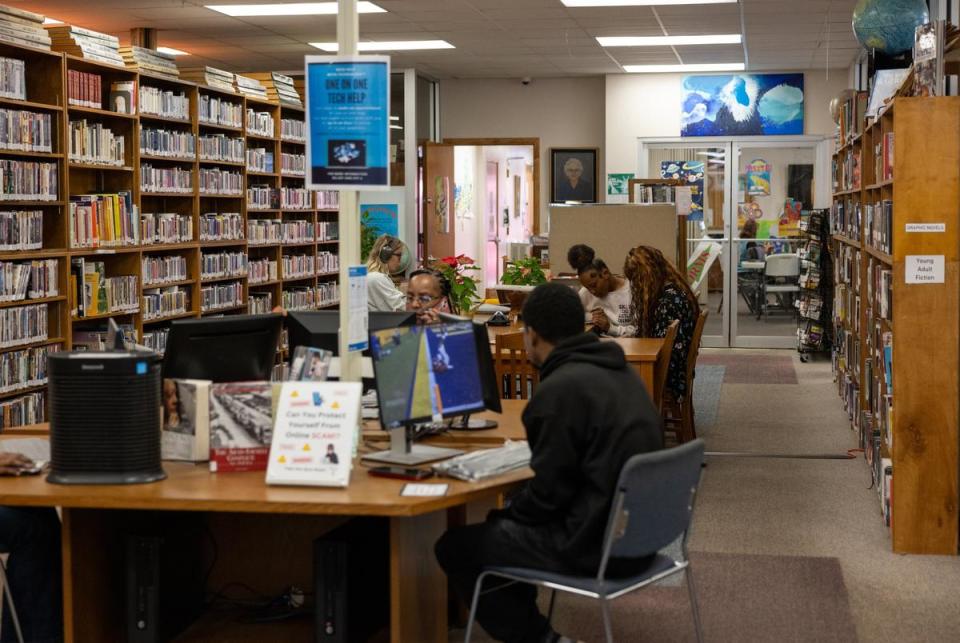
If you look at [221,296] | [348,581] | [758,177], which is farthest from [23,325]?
[758,177]

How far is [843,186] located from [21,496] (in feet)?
25.1

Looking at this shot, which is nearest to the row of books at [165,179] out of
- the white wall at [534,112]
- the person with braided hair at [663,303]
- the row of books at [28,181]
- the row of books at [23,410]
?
the row of books at [28,181]

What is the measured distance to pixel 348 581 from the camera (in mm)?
3609

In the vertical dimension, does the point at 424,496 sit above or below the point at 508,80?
below

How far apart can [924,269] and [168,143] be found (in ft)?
19.0

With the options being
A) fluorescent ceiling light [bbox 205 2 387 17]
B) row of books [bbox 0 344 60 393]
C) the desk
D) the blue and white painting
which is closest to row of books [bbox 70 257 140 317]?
row of books [bbox 0 344 60 393]

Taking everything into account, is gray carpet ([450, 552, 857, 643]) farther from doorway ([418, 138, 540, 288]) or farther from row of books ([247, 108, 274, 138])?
doorway ([418, 138, 540, 288])

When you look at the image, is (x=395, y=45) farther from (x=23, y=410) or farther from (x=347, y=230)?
(x=347, y=230)

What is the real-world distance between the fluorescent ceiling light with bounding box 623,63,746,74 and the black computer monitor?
10090mm

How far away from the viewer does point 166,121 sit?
908 cm

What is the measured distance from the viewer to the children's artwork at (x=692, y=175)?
46.3 ft

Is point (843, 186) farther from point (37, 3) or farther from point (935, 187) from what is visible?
point (37, 3)

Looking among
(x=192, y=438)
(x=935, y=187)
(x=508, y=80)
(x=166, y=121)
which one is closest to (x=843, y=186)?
(x=935, y=187)

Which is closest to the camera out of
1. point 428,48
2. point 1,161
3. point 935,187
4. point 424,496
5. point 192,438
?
point 424,496
